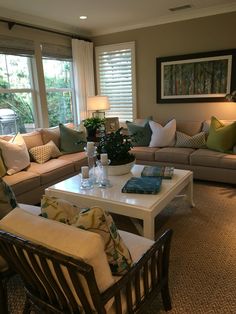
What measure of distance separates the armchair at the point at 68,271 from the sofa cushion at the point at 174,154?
2.56m

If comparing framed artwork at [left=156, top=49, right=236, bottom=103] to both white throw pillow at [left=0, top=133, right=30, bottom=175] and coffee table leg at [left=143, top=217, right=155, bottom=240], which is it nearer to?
white throw pillow at [left=0, top=133, right=30, bottom=175]

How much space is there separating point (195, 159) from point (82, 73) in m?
2.82

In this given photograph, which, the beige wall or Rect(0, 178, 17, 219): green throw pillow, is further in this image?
the beige wall

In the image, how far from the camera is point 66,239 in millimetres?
1106

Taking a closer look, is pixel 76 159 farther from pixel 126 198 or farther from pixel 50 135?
pixel 126 198

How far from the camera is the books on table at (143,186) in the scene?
2.38 meters

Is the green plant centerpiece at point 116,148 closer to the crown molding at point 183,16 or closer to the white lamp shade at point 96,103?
the white lamp shade at point 96,103

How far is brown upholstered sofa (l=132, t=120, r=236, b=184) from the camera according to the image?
11.8 ft

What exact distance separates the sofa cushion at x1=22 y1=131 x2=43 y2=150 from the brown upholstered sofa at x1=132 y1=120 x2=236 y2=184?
1.49 metres

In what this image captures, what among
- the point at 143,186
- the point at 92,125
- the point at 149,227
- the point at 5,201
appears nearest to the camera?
the point at 5,201

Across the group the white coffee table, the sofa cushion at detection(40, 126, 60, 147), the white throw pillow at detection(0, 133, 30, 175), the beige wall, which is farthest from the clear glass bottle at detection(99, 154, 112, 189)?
the beige wall

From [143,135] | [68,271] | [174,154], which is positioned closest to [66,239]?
[68,271]

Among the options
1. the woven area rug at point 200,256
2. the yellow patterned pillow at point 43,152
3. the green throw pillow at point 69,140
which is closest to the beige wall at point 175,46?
the green throw pillow at point 69,140

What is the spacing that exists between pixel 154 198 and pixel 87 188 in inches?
26.6
